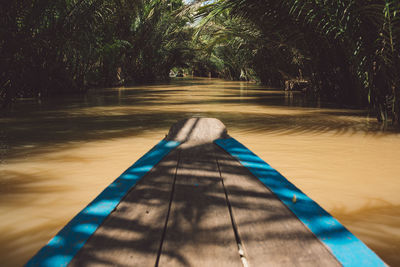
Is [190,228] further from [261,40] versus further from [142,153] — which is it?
[261,40]

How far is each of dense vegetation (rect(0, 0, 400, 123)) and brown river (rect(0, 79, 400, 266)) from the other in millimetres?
1009

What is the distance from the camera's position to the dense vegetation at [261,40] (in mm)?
5340

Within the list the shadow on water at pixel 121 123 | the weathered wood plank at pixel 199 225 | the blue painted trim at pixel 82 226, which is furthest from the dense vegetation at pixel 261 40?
the blue painted trim at pixel 82 226

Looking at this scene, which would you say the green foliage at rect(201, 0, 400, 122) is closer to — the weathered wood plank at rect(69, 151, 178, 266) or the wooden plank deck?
the wooden plank deck

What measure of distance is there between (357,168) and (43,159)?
317cm

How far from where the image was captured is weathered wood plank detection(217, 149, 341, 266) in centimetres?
131

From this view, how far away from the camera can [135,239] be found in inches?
56.4

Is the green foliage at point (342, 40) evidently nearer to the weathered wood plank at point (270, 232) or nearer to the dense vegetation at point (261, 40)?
the dense vegetation at point (261, 40)

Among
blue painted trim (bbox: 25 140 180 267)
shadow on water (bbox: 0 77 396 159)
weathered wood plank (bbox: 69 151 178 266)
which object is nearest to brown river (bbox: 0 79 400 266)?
shadow on water (bbox: 0 77 396 159)

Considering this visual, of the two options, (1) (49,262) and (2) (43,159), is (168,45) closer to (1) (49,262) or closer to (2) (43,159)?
(2) (43,159)

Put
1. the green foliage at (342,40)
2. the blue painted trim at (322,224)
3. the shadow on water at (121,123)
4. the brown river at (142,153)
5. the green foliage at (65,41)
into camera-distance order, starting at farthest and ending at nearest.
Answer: the green foliage at (65,41)
the shadow on water at (121,123)
the green foliage at (342,40)
the brown river at (142,153)
the blue painted trim at (322,224)

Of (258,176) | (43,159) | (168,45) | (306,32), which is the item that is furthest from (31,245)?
(168,45)

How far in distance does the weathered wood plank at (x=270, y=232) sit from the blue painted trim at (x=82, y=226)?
532 mm

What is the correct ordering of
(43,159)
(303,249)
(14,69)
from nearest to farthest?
(303,249)
(43,159)
(14,69)
